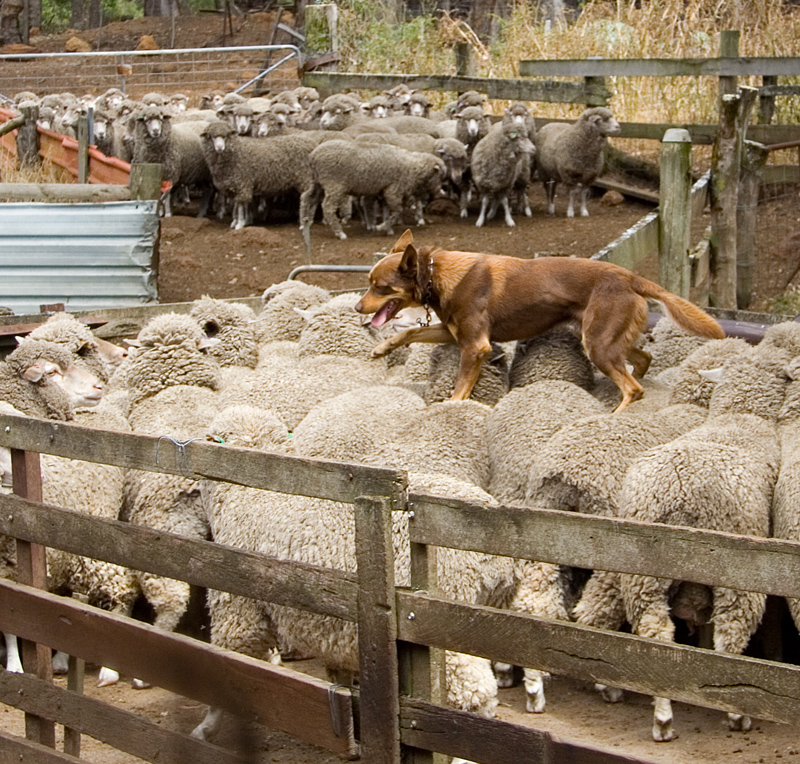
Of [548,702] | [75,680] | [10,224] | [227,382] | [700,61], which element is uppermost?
[700,61]

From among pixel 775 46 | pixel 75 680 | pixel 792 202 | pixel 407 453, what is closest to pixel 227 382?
pixel 407 453

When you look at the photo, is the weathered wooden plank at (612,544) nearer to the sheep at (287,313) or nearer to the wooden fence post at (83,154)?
the sheep at (287,313)

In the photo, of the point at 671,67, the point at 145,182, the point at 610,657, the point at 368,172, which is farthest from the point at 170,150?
the point at 610,657

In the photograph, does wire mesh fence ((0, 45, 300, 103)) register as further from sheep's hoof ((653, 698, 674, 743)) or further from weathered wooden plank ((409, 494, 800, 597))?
weathered wooden plank ((409, 494, 800, 597))

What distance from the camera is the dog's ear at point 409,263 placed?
233 inches

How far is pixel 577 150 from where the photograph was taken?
46.8 ft

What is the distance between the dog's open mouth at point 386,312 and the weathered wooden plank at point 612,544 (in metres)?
3.36

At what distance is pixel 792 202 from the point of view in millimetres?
11961

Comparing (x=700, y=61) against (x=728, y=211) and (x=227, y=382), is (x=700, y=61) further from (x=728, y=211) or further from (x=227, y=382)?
(x=227, y=382)

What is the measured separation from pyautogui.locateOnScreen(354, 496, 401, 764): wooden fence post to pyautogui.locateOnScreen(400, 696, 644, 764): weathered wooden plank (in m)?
0.04

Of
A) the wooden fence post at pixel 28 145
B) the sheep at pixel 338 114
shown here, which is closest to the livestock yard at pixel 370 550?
the wooden fence post at pixel 28 145

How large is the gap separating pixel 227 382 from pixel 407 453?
1.91m

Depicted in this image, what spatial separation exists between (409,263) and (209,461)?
116 inches

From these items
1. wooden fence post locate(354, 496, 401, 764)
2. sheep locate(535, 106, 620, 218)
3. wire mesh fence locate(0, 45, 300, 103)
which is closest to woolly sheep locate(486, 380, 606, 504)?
wooden fence post locate(354, 496, 401, 764)
